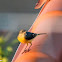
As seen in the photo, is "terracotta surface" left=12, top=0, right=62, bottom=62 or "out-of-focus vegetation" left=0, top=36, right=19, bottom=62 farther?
"out-of-focus vegetation" left=0, top=36, right=19, bottom=62

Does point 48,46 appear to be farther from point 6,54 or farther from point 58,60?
point 6,54

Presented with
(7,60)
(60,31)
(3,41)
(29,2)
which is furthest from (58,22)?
(7,60)

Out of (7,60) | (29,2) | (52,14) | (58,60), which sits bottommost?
(58,60)

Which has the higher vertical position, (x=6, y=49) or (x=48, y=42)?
(x=6, y=49)

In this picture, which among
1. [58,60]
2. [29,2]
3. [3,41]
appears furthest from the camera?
[3,41]

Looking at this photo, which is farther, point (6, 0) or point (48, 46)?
point (6, 0)

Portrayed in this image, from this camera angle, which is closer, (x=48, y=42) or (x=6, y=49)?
(x=48, y=42)

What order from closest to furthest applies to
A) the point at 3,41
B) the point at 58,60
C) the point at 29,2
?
the point at 58,60 < the point at 29,2 < the point at 3,41

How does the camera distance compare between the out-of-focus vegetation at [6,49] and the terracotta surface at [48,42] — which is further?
the out-of-focus vegetation at [6,49]

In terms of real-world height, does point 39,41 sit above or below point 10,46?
below

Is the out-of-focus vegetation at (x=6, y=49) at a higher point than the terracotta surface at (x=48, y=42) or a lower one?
higher

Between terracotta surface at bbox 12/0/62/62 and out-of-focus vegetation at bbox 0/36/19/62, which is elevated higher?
out-of-focus vegetation at bbox 0/36/19/62
